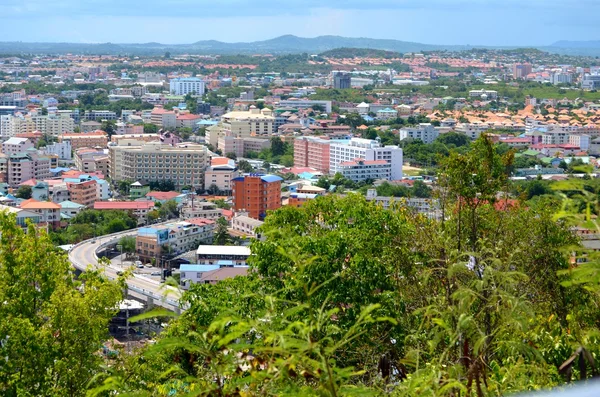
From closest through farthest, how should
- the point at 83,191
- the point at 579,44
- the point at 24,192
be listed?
the point at 83,191, the point at 24,192, the point at 579,44

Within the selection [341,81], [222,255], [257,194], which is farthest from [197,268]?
[341,81]

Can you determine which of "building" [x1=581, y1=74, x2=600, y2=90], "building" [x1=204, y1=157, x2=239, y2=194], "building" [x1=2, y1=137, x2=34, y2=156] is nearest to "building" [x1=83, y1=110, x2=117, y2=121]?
"building" [x1=2, y1=137, x2=34, y2=156]

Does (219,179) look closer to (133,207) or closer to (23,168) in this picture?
(133,207)

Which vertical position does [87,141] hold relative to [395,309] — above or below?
below

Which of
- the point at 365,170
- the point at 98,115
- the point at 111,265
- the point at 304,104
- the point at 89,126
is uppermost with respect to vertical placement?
the point at 304,104

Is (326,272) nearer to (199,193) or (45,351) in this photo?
(45,351)

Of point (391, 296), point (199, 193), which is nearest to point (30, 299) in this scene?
point (391, 296)

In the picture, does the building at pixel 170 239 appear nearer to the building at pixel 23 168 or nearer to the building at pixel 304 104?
the building at pixel 23 168
